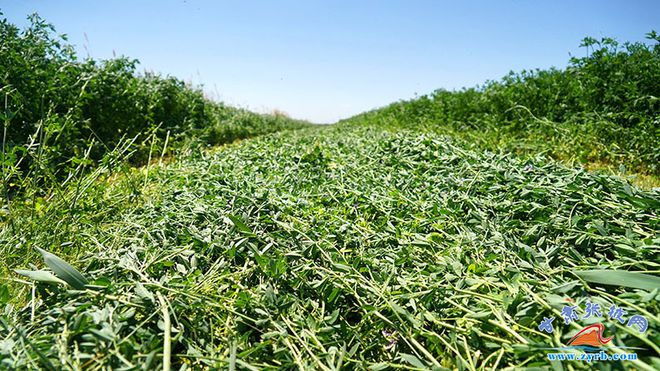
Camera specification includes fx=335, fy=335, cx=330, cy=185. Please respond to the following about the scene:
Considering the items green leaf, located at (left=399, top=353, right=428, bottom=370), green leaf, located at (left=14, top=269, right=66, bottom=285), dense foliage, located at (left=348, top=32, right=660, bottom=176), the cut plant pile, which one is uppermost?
dense foliage, located at (left=348, top=32, right=660, bottom=176)

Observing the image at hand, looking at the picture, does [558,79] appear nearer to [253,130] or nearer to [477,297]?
[477,297]

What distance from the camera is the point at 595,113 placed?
14.0 ft

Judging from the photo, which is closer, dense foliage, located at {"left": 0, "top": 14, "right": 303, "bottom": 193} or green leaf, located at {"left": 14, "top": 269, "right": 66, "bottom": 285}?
green leaf, located at {"left": 14, "top": 269, "right": 66, "bottom": 285}

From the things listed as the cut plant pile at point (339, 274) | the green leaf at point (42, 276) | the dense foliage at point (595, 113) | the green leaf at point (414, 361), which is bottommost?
the green leaf at point (414, 361)

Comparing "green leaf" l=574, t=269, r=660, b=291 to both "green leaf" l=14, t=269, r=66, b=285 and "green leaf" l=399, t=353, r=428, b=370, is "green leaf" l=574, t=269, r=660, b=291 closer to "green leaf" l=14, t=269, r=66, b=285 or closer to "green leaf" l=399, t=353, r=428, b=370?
"green leaf" l=399, t=353, r=428, b=370

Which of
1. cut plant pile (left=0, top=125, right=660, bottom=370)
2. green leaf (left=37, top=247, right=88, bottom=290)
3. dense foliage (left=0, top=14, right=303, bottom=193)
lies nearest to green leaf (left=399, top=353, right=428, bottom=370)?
cut plant pile (left=0, top=125, right=660, bottom=370)

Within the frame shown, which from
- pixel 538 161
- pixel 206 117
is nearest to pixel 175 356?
pixel 538 161

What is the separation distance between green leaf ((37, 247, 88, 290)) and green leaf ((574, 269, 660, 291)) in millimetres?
1690

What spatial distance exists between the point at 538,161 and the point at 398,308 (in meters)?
2.02

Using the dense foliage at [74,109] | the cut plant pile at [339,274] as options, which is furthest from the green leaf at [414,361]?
the dense foliage at [74,109]

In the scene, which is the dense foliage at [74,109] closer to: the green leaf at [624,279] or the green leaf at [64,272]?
the green leaf at [64,272]

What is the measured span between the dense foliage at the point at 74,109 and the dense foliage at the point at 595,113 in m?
4.74

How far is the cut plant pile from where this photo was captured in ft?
3.29

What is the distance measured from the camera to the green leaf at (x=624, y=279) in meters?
1.04
